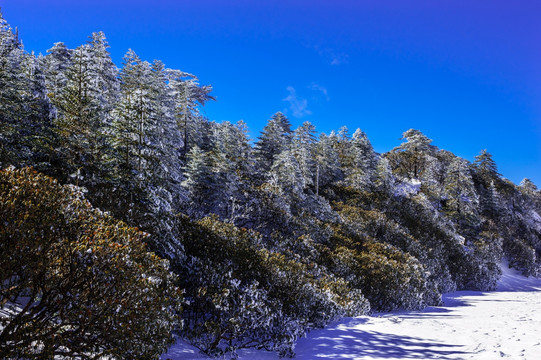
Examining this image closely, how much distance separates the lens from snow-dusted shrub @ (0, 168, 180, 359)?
12.5 feet

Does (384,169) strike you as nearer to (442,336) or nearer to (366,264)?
(366,264)

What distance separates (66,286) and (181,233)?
669 cm

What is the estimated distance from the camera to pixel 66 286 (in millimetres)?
4035

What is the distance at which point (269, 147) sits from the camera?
1531 inches

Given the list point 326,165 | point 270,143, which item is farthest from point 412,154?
point 270,143

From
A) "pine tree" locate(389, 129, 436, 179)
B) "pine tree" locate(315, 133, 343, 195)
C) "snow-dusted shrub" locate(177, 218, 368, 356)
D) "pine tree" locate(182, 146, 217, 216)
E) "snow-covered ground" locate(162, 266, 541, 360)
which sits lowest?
"snow-covered ground" locate(162, 266, 541, 360)

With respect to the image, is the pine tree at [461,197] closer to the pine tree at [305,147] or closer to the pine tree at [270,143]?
the pine tree at [305,147]

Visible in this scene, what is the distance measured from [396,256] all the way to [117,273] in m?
18.4

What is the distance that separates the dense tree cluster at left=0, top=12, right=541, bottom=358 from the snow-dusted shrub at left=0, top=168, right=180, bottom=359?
0.03 m

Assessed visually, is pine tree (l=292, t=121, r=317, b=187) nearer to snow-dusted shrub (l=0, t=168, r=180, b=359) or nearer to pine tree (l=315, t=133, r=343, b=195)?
pine tree (l=315, t=133, r=343, b=195)

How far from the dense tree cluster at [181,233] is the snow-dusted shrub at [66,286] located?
26 mm

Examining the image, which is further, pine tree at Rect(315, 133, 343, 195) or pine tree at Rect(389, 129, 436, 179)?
pine tree at Rect(389, 129, 436, 179)

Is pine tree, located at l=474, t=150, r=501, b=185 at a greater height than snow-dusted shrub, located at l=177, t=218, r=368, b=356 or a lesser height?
greater

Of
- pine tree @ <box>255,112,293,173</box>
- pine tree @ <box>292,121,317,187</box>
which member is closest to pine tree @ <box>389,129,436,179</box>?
pine tree @ <box>292,121,317,187</box>
